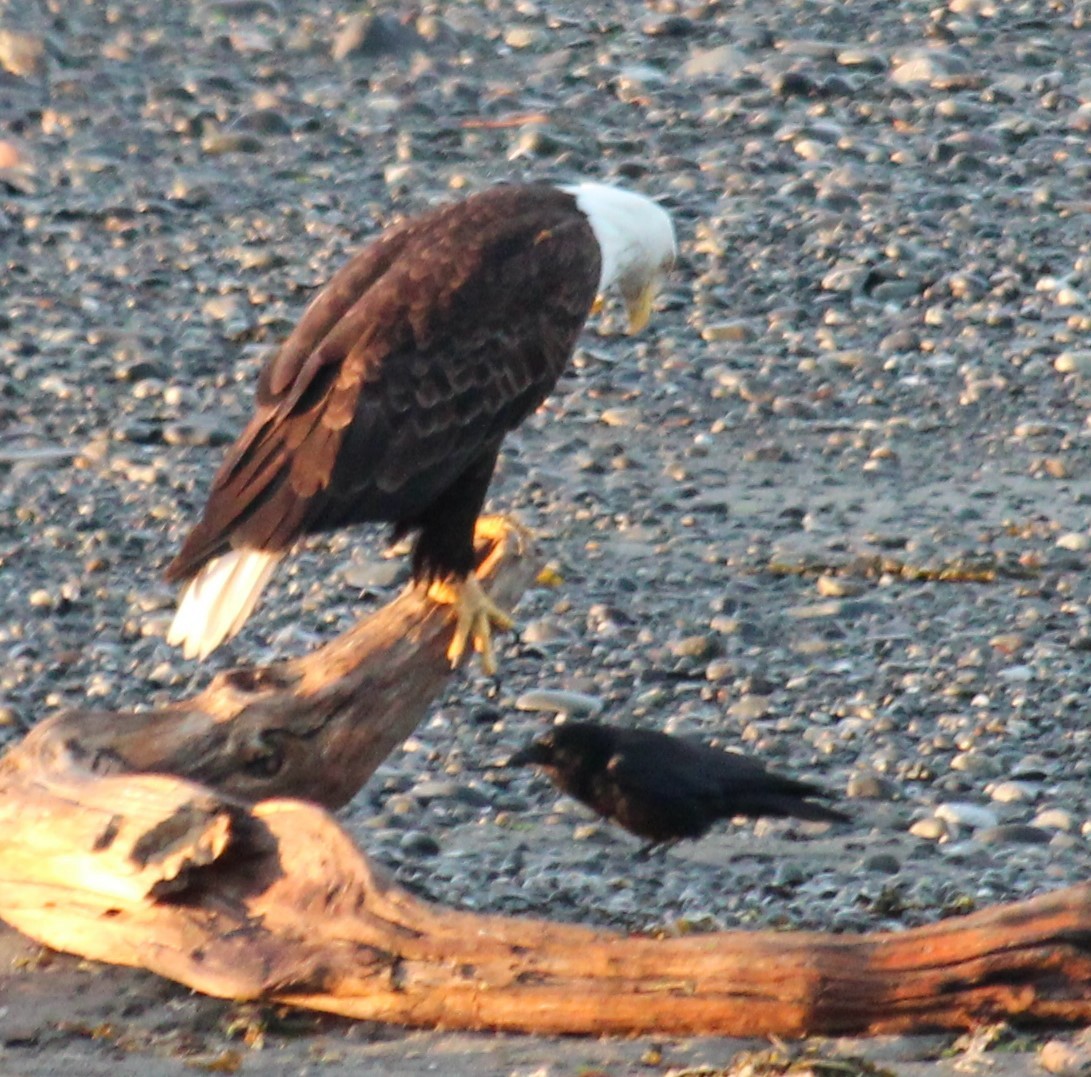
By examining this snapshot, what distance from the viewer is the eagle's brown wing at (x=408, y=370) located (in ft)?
17.7

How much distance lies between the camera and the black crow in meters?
5.31

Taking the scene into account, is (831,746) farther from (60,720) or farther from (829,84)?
(829,84)

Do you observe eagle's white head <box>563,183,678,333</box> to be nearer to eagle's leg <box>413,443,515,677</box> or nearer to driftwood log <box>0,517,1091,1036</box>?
eagle's leg <box>413,443,515,677</box>

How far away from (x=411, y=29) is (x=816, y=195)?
98.7 inches

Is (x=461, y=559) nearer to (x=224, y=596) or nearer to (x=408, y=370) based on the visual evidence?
(x=408, y=370)

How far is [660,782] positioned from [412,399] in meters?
1.08

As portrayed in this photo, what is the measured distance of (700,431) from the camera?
8086mm

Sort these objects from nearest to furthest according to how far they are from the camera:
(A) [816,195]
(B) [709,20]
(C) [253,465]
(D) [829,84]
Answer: (C) [253,465]
(A) [816,195]
(D) [829,84]
(B) [709,20]

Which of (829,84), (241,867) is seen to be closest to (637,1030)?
(241,867)

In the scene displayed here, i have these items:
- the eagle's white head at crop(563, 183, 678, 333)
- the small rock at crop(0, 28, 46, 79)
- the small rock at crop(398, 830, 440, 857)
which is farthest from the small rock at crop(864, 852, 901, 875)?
the small rock at crop(0, 28, 46, 79)

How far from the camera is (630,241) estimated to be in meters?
6.68

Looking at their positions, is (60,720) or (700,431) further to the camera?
(700,431)

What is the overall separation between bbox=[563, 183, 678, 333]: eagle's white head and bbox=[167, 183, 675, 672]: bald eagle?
155mm

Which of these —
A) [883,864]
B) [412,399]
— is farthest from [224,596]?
[883,864]
